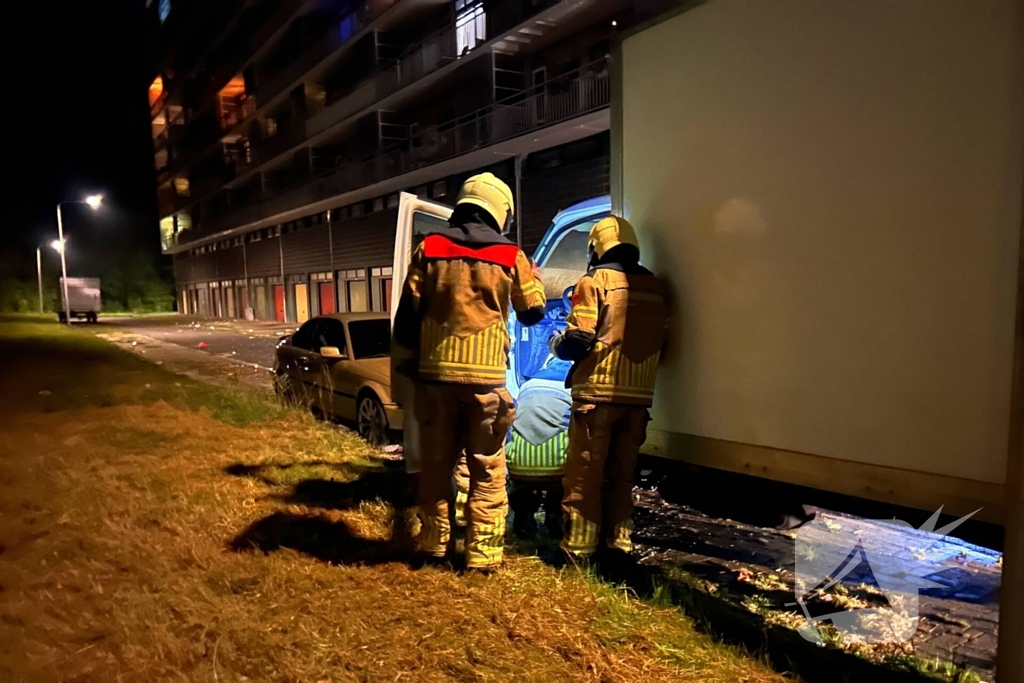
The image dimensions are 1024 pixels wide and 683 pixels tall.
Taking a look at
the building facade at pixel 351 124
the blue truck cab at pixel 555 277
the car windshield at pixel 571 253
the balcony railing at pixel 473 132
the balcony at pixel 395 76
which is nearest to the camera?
the blue truck cab at pixel 555 277

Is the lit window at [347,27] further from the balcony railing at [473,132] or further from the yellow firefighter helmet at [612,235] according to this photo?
the yellow firefighter helmet at [612,235]

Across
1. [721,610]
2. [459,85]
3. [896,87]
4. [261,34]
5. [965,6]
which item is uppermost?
[261,34]

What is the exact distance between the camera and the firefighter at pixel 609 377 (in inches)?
130

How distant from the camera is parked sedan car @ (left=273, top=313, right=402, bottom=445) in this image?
6770 mm

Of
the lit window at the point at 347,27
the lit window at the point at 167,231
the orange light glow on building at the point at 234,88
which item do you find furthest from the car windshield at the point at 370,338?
the lit window at the point at 167,231

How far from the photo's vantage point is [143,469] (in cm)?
546

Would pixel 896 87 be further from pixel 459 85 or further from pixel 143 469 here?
pixel 459 85

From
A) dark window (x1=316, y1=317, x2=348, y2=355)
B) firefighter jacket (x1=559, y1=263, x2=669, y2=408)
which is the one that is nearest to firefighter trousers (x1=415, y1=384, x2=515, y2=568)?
firefighter jacket (x1=559, y1=263, x2=669, y2=408)

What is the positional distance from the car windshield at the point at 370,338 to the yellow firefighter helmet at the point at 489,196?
4.20 m

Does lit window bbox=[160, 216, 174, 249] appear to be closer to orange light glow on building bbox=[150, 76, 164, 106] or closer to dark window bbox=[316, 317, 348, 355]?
orange light glow on building bbox=[150, 76, 164, 106]

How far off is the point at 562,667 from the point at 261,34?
36137 mm

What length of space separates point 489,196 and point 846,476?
2.06 m

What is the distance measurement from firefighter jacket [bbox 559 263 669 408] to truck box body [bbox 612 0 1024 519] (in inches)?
4.3

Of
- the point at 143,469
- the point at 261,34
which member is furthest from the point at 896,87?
the point at 261,34
